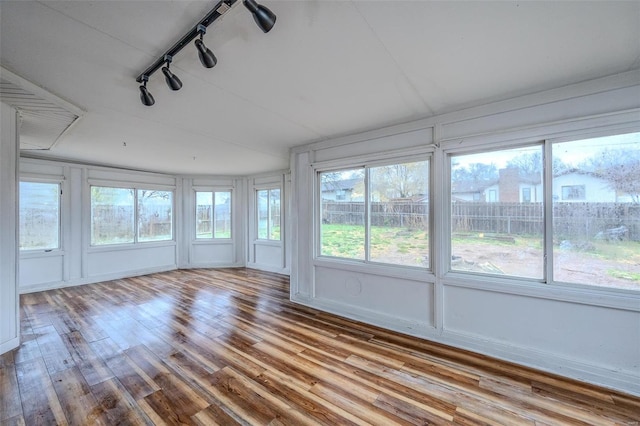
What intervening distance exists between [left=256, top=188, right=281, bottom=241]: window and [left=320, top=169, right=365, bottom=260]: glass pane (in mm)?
2650

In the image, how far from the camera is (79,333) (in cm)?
301

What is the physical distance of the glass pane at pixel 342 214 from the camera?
365 cm

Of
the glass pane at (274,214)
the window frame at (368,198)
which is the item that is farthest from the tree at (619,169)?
the glass pane at (274,214)

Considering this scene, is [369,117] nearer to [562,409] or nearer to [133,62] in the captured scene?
[133,62]

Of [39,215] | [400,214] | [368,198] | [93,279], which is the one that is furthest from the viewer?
[93,279]

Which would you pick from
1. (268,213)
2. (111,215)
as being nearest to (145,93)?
(268,213)

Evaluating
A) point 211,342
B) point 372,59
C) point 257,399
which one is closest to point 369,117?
point 372,59

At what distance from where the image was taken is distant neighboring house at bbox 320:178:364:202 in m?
3.72

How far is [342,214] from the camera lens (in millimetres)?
3818

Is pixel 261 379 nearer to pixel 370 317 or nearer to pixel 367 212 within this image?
pixel 370 317

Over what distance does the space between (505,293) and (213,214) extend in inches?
259

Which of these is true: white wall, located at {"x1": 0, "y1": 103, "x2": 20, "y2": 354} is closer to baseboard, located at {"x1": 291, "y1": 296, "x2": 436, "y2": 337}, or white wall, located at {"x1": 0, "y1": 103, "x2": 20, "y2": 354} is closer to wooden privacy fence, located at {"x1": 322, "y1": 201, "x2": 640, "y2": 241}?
baseboard, located at {"x1": 291, "y1": 296, "x2": 436, "y2": 337}

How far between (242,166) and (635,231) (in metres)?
5.71

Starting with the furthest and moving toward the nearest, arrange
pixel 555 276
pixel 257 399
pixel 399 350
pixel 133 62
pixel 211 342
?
pixel 211 342, pixel 399 350, pixel 555 276, pixel 257 399, pixel 133 62
